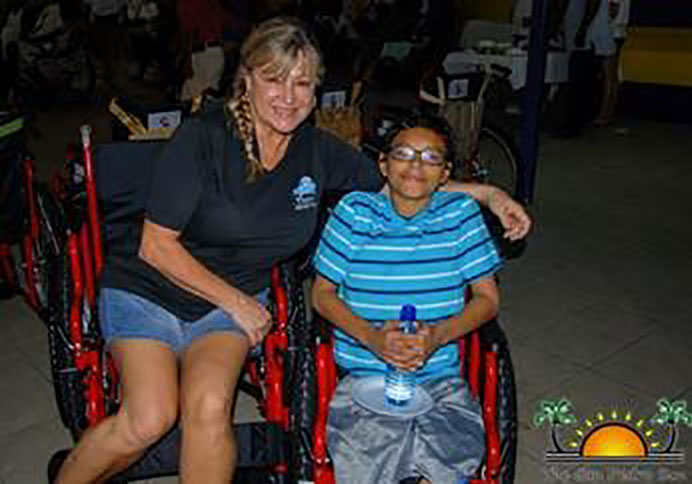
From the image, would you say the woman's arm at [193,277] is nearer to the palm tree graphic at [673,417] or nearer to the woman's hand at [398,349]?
the woman's hand at [398,349]

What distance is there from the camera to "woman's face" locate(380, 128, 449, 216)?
1.84 metres

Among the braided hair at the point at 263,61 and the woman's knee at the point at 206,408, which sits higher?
the braided hair at the point at 263,61

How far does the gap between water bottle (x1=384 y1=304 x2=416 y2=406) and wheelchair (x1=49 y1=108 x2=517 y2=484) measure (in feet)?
0.50

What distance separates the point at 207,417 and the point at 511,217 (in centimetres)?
90

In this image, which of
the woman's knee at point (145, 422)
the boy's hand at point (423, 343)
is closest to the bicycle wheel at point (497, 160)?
the boy's hand at point (423, 343)

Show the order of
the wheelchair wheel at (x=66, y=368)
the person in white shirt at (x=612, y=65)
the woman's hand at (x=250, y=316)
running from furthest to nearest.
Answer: the person in white shirt at (x=612, y=65) → the wheelchair wheel at (x=66, y=368) → the woman's hand at (x=250, y=316)

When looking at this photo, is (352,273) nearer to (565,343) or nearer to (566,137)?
(565,343)

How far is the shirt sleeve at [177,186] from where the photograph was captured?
71.1 inches

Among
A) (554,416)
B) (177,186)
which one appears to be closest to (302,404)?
(177,186)

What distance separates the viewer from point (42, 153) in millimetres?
6051

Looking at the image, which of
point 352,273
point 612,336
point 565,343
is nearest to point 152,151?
point 352,273

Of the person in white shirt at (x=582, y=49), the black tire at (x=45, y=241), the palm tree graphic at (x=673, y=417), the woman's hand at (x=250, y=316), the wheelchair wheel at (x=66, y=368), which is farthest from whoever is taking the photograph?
the person in white shirt at (x=582, y=49)

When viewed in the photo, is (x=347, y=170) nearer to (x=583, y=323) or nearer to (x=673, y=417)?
(x=673, y=417)

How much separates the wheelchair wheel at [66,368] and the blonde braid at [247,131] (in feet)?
2.16
